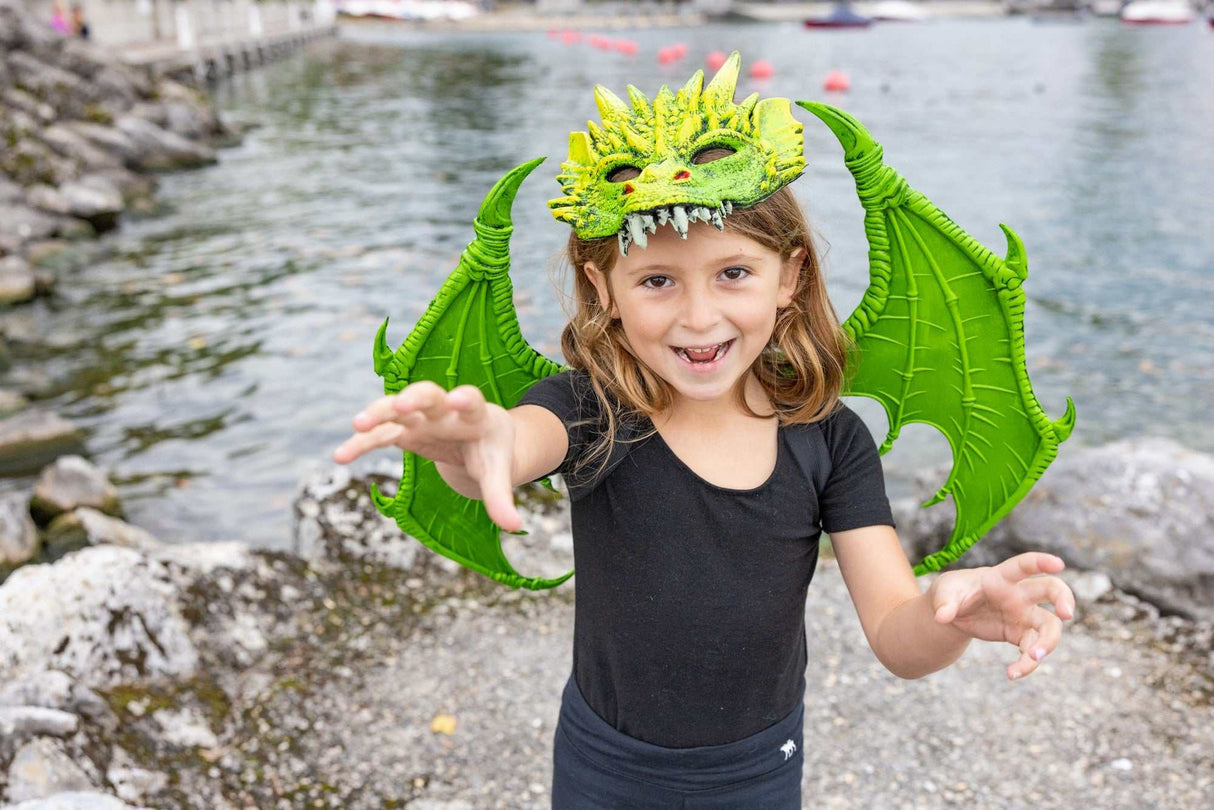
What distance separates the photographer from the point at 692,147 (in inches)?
75.5

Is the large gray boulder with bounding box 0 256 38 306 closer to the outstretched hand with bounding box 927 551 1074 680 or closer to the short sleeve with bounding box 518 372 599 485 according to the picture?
the short sleeve with bounding box 518 372 599 485

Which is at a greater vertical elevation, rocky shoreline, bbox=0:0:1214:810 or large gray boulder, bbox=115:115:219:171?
rocky shoreline, bbox=0:0:1214:810

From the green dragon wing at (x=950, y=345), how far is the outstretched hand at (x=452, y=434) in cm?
95

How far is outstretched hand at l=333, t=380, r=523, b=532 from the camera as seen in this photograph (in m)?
1.52

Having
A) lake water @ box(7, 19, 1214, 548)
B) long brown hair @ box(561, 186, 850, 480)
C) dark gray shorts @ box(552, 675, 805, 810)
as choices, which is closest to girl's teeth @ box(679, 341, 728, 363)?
long brown hair @ box(561, 186, 850, 480)

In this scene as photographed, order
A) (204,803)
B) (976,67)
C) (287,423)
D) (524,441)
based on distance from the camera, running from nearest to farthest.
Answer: (524,441)
(204,803)
(287,423)
(976,67)

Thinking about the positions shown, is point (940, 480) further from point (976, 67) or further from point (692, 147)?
point (976, 67)

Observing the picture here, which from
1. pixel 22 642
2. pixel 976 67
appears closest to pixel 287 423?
pixel 22 642

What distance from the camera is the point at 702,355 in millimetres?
1965

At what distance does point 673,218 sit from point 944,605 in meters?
0.77

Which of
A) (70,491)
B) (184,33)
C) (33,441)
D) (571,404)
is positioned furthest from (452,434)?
(184,33)

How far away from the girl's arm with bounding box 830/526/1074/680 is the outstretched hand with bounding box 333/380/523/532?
2.38 feet

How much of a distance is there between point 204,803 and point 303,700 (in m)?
0.56

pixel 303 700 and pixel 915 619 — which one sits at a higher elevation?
pixel 915 619
